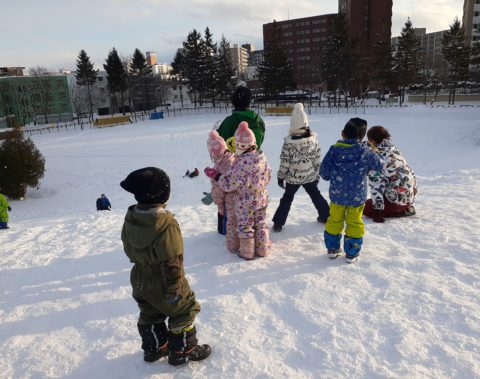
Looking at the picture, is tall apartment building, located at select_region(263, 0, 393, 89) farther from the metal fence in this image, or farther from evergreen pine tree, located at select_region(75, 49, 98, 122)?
evergreen pine tree, located at select_region(75, 49, 98, 122)

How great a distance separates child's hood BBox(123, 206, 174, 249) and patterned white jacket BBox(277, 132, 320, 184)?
2.86 metres

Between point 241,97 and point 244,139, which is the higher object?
point 241,97

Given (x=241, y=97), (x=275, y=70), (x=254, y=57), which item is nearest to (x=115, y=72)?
(x=275, y=70)

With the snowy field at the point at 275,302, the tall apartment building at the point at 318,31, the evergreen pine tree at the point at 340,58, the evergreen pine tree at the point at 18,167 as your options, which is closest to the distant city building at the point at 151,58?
the tall apartment building at the point at 318,31

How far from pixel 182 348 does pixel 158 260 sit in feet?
2.51

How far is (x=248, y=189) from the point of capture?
14.1ft

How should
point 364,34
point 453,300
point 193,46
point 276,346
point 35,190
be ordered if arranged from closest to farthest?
point 276,346 < point 453,300 < point 35,190 < point 193,46 < point 364,34

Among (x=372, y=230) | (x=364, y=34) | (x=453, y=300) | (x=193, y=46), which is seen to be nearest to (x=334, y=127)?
(x=372, y=230)

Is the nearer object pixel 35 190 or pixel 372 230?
pixel 372 230

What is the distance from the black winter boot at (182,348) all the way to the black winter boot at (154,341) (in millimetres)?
95

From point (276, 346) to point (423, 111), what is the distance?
1385 inches

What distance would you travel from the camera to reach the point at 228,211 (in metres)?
4.62

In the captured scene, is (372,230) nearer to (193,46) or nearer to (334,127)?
(334,127)

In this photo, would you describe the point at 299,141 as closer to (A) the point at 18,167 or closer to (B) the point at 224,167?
(B) the point at 224,167
